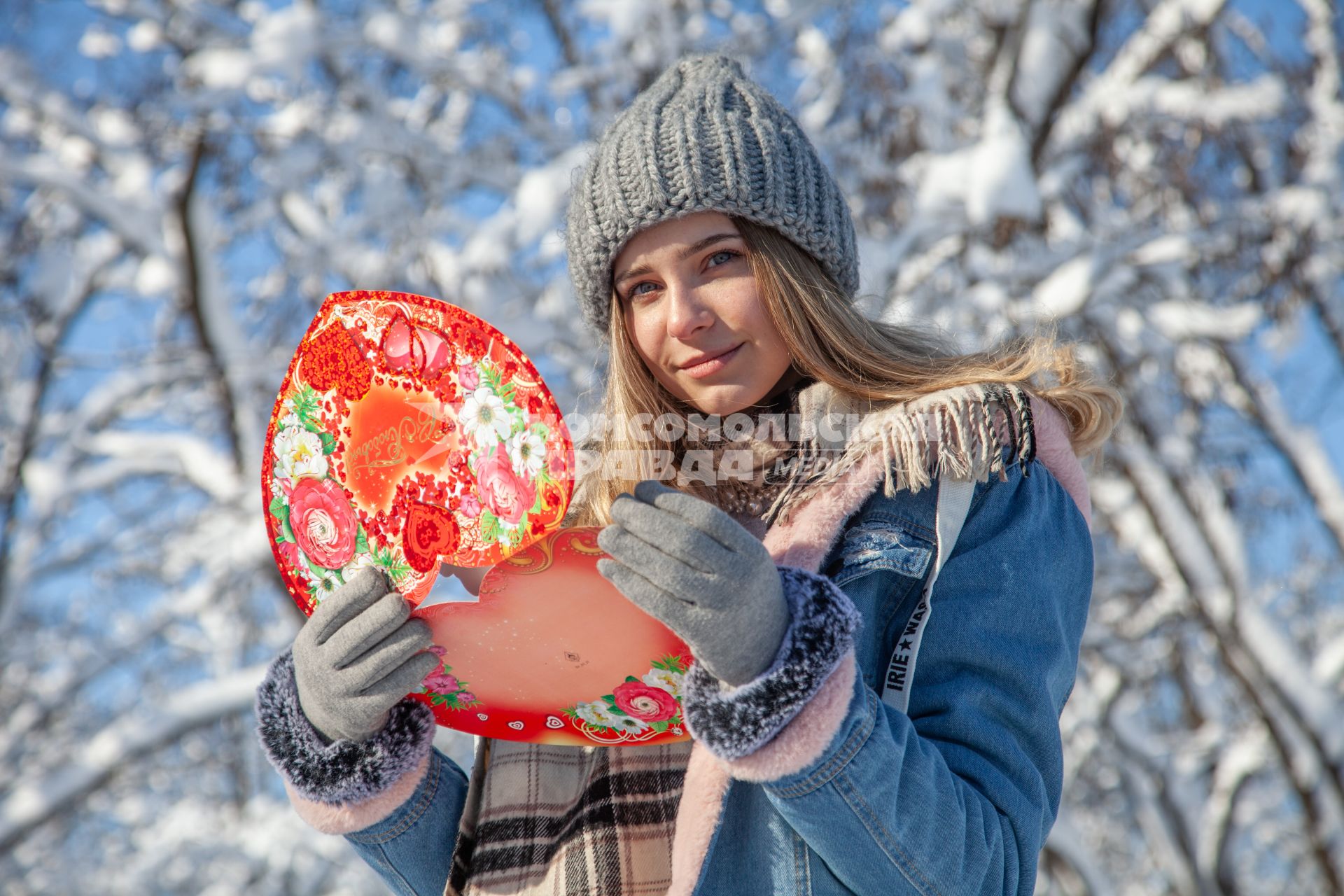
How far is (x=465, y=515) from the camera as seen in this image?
1.17 m

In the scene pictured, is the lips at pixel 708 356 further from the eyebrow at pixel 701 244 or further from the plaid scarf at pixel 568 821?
the plaid scarf at pixel 568 821

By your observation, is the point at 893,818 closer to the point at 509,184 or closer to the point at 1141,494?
the point at 509,184

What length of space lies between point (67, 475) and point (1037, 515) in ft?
18.4

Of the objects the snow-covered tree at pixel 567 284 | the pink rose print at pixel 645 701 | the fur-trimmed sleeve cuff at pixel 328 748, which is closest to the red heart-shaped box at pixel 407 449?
the fur-trimmed sleeve cuff at pixel 328 748

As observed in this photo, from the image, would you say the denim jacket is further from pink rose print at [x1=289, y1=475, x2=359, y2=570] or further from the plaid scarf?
pink rose print at [x1=289, y1=475, x2=359, y2=570]

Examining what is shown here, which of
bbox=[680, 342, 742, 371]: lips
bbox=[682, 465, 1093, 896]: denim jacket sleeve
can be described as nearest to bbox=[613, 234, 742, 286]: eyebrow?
bbox=[680, 342, 742, 371]: lips

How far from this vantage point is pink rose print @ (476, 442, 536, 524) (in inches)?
44.5

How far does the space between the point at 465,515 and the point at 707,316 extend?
1.44ft

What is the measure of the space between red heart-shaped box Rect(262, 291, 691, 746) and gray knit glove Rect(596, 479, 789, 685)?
13 cm

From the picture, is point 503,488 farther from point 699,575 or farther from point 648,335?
point 648,335

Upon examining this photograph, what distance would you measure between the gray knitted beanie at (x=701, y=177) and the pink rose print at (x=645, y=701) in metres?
0.60

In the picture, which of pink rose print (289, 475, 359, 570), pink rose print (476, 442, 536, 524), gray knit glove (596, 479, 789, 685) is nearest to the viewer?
gray knit glove (596, 479, 789, 685)

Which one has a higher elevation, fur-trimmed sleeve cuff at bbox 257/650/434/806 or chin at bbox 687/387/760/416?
chin at bbox 687/387/760/416

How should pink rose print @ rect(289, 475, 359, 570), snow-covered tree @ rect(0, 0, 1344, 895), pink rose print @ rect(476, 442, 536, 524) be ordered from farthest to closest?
snow-covered tree @ rect(0, 0, 1344, 895), pink rose print @ rect(289, 475, 359, 570), pink rose print @ rect(476, 442, 536, 524)
